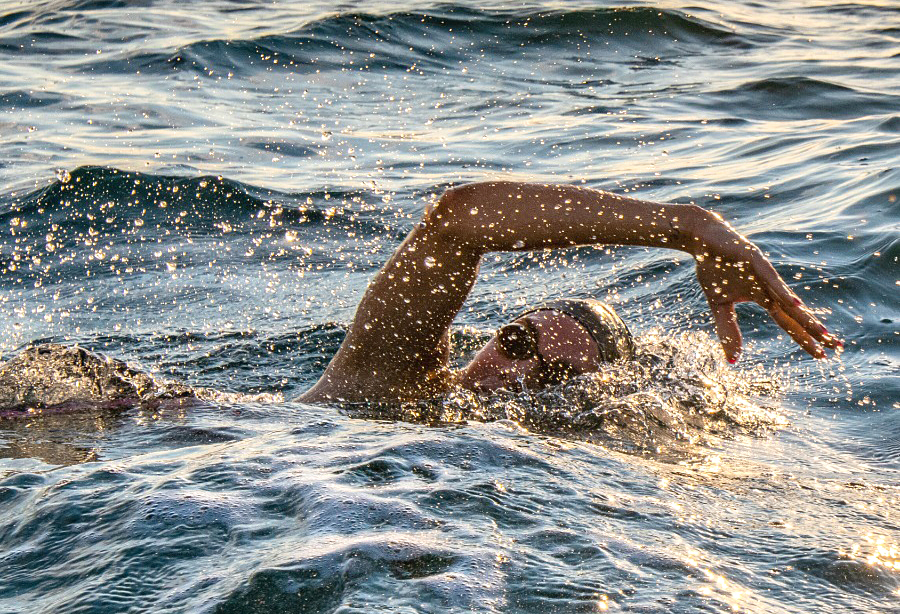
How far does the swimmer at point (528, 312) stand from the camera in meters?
3.90

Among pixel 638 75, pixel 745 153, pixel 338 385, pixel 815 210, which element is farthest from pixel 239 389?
pixel 638 75

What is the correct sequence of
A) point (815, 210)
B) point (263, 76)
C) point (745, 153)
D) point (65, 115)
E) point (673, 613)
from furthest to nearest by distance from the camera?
point (263, 76)
point (65, 115)
point (745, 153)
point (815, 210)
point (673, 613)

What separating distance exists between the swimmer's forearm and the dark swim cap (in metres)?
0.61

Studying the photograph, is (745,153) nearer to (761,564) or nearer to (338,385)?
(338,385)

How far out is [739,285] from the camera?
3881 mm

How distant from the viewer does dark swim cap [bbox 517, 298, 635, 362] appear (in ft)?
15.1

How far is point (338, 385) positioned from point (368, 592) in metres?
2.01

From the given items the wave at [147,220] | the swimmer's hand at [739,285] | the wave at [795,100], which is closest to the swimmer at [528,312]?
the swimmer's hand at [739,285]

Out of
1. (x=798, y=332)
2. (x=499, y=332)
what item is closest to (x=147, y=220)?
(x=499, y=332)

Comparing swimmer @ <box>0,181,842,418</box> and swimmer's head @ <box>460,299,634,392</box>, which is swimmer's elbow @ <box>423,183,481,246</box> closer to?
swimmer @ <box>0,181,842,418</box>

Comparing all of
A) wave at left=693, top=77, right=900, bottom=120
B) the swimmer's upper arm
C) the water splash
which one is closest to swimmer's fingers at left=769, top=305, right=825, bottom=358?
the water splash

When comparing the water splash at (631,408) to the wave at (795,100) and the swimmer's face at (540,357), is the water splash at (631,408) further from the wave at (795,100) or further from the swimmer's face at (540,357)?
the wave at (795,100)

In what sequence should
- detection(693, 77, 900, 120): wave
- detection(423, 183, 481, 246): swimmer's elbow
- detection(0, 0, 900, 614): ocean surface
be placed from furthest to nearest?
1. detection(693, 77, 900, 120): wave
2. detection(423, 183, 481, 246): swimmer's elbow
3. detection(0, 0, 900, 614): ocean surface

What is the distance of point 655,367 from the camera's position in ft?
15.9
